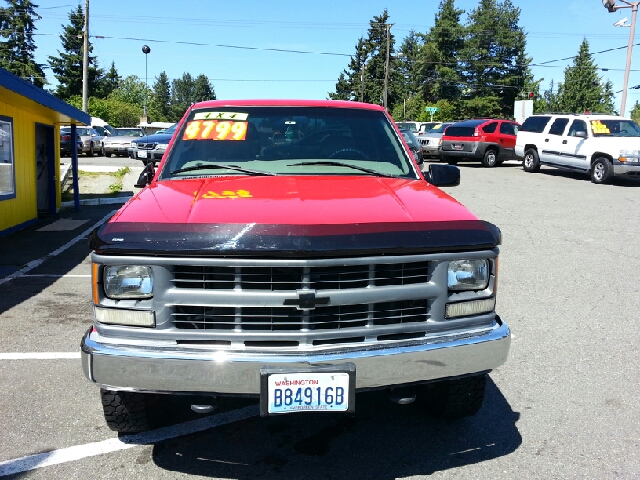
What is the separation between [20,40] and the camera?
68.6 m

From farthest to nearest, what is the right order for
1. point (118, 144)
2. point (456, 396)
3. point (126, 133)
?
1. point (126, 133)
2. point (118, 144)
3. point (456, 396)

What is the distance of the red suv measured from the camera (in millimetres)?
21453

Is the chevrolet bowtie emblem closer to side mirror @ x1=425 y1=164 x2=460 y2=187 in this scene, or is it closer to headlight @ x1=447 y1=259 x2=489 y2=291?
headlight @ x1=447 y1=259 x2=489 y2=291

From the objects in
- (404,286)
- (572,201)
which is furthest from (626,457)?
(572,201)

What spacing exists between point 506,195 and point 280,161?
37.4ft

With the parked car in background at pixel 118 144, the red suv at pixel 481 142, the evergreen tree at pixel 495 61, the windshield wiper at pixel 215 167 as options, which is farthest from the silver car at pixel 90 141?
the evergreen tree at pixel 495 61

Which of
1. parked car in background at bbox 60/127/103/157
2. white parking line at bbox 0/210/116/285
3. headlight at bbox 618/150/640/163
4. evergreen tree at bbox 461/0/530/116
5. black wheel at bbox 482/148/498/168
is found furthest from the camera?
evergreen tree at bbox 461/0/530/116

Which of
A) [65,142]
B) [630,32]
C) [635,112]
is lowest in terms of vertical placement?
[65,142]

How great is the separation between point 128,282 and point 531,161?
1902 centimetres

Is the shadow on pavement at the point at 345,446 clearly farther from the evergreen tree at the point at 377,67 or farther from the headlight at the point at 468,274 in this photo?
the evergreen tree at the point at 377,67

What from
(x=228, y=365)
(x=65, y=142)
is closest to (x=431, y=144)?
(x=65, y=142)

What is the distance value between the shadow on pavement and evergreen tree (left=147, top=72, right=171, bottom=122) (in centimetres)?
10222

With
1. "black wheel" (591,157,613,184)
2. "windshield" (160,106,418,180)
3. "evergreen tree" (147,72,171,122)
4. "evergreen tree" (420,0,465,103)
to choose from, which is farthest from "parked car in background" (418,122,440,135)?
"evergreen tree" (147,72,171,122)

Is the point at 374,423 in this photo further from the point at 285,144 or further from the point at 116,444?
the point at 285,144
